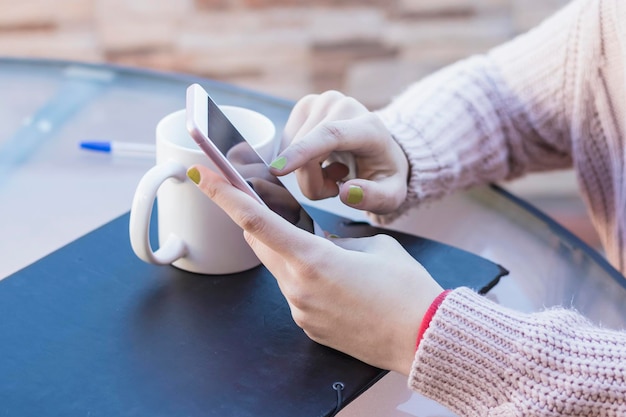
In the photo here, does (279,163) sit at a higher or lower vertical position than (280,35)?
higher

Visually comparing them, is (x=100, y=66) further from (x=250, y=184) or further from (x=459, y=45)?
(x=459, y=45)

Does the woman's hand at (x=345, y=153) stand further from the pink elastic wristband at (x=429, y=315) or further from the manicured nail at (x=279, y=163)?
the pink elastic wristband at (x=429, y=315)

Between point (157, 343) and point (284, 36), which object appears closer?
point (157, 343)

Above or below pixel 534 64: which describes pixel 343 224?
below

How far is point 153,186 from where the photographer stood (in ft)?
1.75

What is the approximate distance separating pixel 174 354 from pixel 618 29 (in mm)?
531

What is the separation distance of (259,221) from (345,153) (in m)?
0.19

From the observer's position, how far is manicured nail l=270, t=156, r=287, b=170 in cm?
56

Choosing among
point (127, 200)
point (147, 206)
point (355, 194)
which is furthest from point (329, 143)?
point (127, 200)

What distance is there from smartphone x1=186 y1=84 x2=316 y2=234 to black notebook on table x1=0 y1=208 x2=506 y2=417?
0.23ft

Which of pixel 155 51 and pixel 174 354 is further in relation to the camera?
pixel 155 51

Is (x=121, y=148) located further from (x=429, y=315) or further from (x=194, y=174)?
(x=429, y=315)

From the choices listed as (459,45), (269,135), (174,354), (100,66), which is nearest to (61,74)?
(100,66)

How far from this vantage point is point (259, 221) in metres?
0.48
